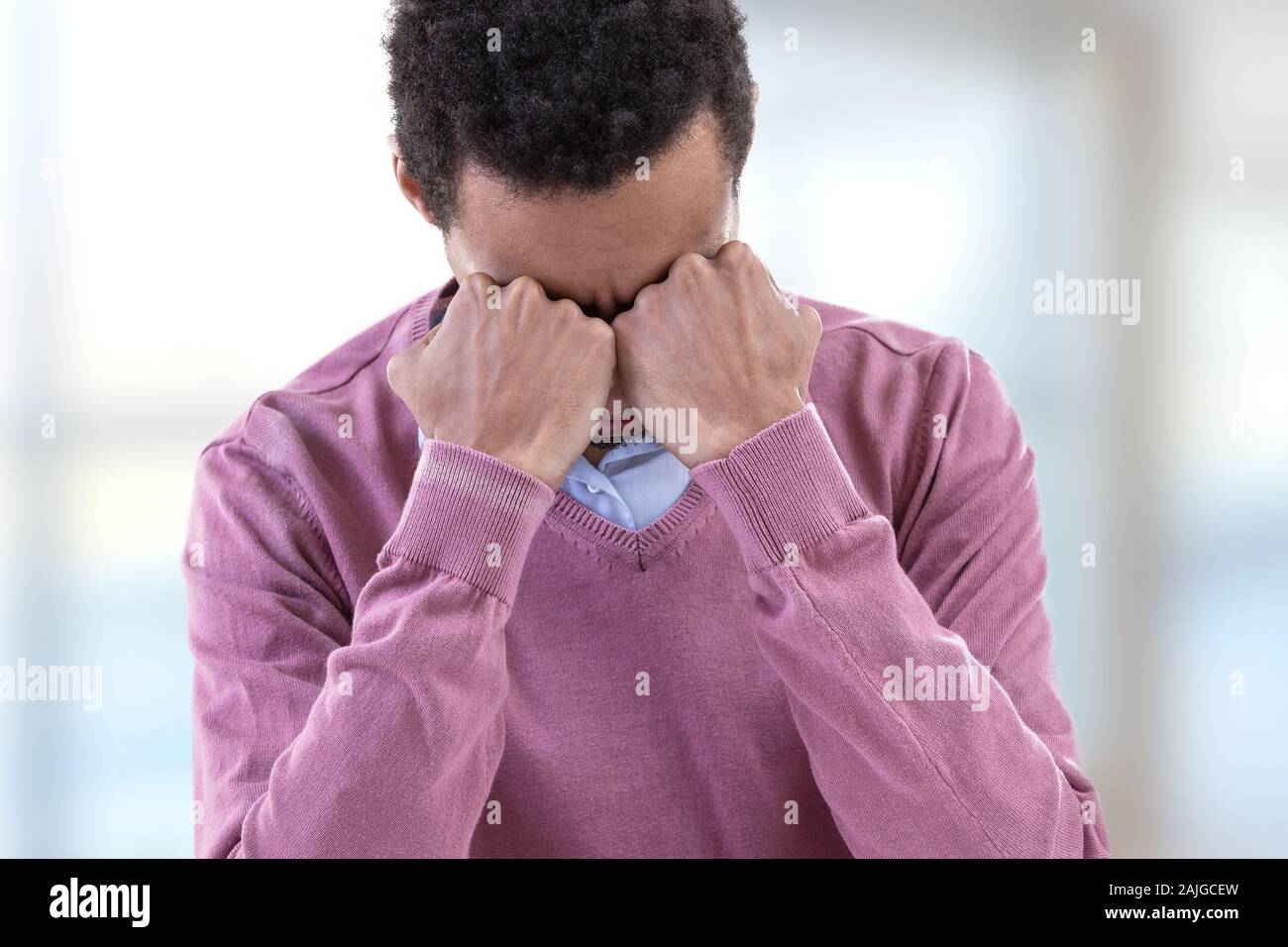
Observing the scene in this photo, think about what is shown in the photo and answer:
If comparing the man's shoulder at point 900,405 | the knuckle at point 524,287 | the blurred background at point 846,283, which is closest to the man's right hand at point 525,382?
the knuckle at point 524,287

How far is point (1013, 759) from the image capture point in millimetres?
1095

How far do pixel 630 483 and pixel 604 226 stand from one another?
1.01ft

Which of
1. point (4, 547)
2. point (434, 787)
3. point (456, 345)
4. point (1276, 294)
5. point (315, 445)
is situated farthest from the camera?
point (1276, 294)

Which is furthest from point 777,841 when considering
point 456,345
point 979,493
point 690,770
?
point 456,345

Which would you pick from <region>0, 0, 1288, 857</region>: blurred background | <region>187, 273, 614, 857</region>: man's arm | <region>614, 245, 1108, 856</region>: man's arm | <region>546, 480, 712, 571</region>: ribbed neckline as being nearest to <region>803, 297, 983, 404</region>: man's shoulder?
<region>614, 245, 1108, 856</region>: man's arm

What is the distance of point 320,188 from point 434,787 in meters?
1.62

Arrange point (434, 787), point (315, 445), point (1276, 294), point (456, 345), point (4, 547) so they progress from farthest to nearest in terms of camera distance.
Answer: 1. point (1276, 294)
2. point (4, 547)
3. point (315, 445)
4. point (456, 345)
5. point (434, 787)

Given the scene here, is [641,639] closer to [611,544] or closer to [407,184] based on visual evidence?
[611,544]

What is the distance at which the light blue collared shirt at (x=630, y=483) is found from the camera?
1.33 metres

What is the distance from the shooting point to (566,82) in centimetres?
108

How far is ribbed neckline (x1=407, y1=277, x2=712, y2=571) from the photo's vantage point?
4.28 feet

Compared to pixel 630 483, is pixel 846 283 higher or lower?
higher

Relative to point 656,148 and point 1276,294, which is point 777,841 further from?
point 1276,294

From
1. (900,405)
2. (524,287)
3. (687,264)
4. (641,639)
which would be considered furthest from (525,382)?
(900,405)
